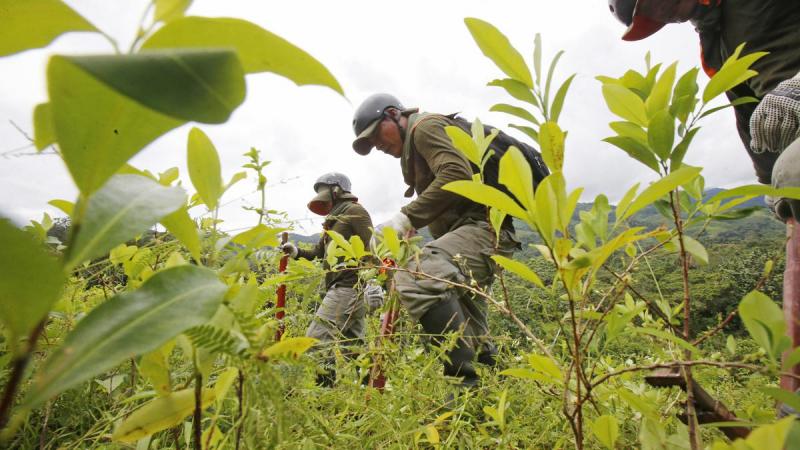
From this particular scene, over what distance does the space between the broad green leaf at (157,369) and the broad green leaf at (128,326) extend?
129mm

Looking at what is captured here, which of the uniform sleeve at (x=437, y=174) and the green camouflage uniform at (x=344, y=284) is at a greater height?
the uniform sleeve at (x=437, y=174)

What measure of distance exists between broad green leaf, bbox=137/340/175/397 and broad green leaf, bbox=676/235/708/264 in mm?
493

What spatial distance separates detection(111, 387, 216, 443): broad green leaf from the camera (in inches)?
11.6

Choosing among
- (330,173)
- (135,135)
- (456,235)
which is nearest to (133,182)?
(135,135)

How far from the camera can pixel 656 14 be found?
3.68ft

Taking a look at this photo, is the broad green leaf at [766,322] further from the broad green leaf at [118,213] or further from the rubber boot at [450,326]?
the rubber boot at [450,326]

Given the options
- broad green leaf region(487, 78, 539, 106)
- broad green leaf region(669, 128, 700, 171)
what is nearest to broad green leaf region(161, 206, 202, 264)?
broad green leaf region(487, 78, 539, 106)

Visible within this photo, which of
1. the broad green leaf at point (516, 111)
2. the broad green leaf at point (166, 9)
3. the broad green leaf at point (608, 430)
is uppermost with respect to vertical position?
the broad green leaf at point (166, 9)

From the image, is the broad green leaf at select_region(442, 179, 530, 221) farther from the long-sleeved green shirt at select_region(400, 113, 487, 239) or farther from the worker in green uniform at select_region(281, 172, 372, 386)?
the worker in green uniform at select_region(281, 172, 372, 386)

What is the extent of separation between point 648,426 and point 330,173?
373cm

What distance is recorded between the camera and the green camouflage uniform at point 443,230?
5.57ft

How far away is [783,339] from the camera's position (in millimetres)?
329

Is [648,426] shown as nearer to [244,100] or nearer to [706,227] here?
[706,227]

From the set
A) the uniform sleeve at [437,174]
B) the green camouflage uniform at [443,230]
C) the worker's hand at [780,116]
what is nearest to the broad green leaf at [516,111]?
the worker's hand at [780,116]
